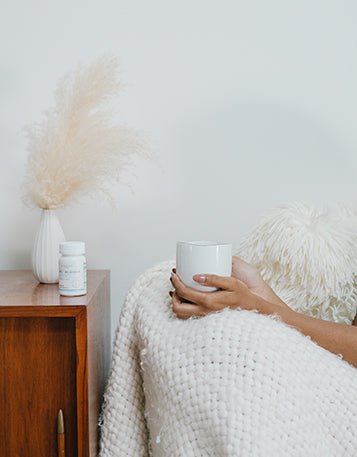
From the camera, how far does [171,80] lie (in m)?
1.37

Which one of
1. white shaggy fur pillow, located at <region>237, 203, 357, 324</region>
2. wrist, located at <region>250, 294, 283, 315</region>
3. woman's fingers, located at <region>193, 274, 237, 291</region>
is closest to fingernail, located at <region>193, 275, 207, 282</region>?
woman's fingers, located at <region>193, 274, 237, 291</region>

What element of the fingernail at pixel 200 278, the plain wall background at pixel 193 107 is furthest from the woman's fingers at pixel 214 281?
the plain wall background at pixel 193 107

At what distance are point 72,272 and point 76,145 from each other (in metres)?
0.36

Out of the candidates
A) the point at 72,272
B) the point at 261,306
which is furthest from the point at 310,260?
the point at 72,272

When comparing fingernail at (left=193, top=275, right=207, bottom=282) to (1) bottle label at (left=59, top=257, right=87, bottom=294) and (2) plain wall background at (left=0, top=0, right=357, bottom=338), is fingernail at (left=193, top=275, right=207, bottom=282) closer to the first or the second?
(1) bottle label at (left=59, top=257, right=87, bottom=294)

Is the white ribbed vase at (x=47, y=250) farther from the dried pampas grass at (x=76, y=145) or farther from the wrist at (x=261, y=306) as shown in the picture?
the wrist at (x=261, y=306)

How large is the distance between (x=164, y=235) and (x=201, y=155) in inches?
10.7

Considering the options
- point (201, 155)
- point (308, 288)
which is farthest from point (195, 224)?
point (308, 288)

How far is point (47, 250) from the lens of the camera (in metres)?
1.08

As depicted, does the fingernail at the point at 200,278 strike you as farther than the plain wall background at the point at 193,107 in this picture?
No

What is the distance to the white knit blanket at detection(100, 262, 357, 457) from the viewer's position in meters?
0.69

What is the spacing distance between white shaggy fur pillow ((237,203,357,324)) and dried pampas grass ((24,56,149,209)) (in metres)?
0.40

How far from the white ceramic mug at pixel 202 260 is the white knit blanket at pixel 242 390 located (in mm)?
77

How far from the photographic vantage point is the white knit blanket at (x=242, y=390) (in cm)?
69
